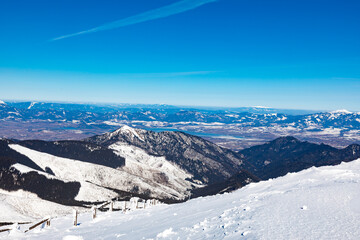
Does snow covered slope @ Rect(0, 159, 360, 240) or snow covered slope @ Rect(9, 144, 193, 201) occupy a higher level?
snow covered slope @ Rect(0, 159, 360, 240)

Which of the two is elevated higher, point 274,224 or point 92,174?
point 274,224

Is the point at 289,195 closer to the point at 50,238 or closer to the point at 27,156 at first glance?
the point at 50,238

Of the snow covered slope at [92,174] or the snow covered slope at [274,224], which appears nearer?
the snow covered slope at [274,224]

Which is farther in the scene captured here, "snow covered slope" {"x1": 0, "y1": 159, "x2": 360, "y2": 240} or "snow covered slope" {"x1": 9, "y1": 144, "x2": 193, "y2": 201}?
"snow covered slope" {"x1": 9, "y1": 144, "x2": 193, "y2": 201}

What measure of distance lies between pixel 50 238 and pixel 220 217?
38.5ft

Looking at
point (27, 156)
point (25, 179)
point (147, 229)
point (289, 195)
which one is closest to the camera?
point (147, 229)

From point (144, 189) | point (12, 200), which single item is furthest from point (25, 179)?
point (144, 189)

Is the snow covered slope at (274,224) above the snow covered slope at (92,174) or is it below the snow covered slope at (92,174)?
above

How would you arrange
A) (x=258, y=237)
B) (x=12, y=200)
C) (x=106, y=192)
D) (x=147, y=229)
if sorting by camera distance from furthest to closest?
(x=106, y=192) < (x=12, y=200) < (x=147, y=229) < (x=258, y=237)

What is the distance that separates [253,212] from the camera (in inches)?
695

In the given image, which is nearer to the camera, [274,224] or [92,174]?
[274,224]

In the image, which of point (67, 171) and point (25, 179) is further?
point (67, 171)

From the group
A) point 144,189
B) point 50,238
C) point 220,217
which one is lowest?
point 144,189

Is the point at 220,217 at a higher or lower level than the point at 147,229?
higher
